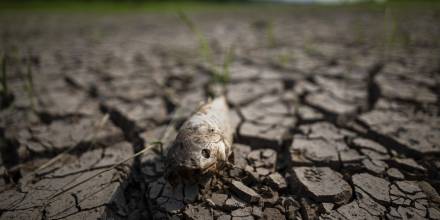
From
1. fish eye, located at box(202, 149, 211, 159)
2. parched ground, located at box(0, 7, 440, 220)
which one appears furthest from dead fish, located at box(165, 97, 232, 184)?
parched ground, located at box(0, 7, 440, 220)

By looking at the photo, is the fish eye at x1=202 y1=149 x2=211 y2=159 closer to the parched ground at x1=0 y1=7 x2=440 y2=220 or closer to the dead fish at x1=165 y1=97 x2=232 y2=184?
the dead fish at x1=165 y1=97 x2=232 y2=184

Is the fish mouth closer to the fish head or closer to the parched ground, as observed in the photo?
the fish head

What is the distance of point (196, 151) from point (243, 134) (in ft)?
2.24

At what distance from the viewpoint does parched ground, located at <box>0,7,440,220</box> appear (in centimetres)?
114

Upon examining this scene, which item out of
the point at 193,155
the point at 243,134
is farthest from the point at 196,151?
the point at 243,134

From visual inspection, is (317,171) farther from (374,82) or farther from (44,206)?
(374,82)

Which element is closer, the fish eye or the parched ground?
the fish eye

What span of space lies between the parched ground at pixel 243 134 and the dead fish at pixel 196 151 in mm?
153

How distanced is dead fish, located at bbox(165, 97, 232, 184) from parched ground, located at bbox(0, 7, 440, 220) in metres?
0.15

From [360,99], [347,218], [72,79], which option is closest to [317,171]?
[347,218]

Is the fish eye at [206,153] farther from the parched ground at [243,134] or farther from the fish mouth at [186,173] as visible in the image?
the parched ground at [243,134]

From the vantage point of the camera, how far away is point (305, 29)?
5.33m

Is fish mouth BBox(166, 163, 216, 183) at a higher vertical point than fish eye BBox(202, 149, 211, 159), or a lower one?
lower

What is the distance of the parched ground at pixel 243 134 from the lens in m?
1.14
